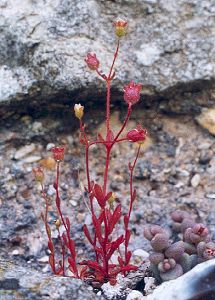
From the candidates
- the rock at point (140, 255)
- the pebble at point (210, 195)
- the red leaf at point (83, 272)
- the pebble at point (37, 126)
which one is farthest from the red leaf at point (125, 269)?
the pebble at point (37, 126)

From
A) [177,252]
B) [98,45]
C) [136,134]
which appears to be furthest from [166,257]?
[98,45]

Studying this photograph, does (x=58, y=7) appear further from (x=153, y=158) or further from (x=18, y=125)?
(x=153, y=158)

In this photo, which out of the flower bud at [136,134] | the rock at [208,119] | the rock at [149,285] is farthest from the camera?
the rock at [208,119]

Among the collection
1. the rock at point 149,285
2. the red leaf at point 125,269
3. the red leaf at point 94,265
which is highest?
the red leaf at point 94,265

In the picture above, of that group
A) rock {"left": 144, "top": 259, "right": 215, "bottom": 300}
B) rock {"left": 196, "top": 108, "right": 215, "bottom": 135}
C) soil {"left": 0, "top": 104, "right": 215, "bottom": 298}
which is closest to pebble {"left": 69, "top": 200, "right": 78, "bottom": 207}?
soil {"left": 0, "top": 104, "right": 215, "bottom": 298}

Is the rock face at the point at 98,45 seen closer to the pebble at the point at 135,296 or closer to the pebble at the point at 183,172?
the pebble at the point at 183,172

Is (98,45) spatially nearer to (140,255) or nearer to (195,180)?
(195,180)

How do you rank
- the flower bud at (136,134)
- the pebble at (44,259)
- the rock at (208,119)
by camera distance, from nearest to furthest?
the flower bud at (136,134) → the pebble at (44,259) → the rock at (208,119)
